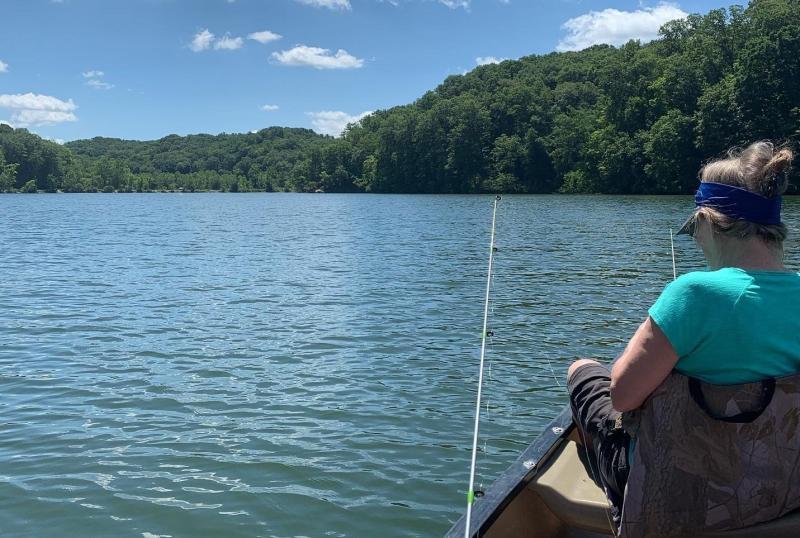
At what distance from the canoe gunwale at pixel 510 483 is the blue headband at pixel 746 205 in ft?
6.11

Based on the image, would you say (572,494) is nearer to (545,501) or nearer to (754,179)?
(545,501)

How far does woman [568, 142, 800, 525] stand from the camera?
2.71 m

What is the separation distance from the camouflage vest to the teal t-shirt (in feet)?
0.21

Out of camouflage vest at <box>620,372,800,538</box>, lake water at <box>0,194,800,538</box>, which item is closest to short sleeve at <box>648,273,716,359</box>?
camouflage vest at <box>620,372,800,538</box>

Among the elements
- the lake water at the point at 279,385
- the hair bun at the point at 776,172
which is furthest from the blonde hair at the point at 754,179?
the lake water at the point at 279,385

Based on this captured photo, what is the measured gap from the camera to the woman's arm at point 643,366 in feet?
9.04

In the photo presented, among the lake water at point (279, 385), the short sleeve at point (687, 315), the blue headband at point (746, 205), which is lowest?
the lake water at point (279, 385)

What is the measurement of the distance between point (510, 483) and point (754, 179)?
2.05m

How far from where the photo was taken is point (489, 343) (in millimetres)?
12148

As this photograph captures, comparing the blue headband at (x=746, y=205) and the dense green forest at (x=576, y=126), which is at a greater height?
the dense green forest at (x=576, y=126)

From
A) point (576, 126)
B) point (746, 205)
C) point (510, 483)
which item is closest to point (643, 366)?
point (746, 205)

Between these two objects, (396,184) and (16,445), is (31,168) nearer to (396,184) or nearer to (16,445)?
(396,184)

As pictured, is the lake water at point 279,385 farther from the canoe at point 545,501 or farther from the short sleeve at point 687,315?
the short sleeve at point 687,315

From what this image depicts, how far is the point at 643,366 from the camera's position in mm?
2781
